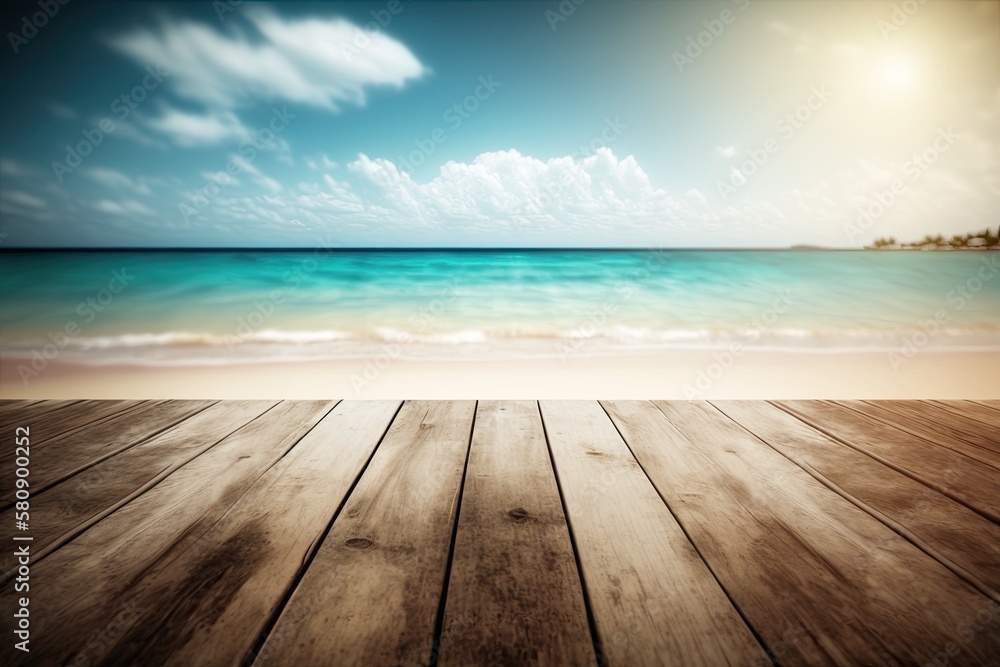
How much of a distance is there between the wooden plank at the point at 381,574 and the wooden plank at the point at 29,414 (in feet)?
4.42

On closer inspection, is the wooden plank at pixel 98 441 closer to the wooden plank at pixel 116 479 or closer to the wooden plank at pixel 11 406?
the wooden plank at pixel 116 479

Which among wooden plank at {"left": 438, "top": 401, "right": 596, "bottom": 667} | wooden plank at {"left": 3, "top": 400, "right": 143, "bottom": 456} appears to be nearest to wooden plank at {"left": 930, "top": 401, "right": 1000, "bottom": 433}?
wooden plank at {"left": 438, "top": 401, "right": 596, "bottom": 667}

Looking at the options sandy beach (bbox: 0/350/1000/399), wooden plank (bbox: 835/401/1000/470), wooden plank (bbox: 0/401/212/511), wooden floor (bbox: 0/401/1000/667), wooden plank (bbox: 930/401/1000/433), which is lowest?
sandy beach (bbox: 0/350/1000/399)

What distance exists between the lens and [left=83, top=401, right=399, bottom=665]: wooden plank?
0.60 m

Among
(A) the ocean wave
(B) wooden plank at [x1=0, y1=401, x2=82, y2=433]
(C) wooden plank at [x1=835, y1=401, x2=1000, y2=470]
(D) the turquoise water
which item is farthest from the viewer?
(D) the turquoise water

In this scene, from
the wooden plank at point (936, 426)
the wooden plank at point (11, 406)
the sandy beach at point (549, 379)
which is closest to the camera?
the wooden plank at point (936, 426)

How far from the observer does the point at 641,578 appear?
735 mm

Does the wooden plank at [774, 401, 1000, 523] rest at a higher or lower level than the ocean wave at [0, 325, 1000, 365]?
higher

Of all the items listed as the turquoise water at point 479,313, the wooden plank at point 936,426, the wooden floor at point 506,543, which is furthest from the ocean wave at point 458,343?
the wooden floor at point 506,543

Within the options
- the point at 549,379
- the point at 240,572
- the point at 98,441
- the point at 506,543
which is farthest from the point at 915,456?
the point at 98,441

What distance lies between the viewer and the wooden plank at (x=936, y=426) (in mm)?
1309

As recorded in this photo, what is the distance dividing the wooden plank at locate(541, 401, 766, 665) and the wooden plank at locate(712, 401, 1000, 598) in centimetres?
37

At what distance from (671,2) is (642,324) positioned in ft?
15.0

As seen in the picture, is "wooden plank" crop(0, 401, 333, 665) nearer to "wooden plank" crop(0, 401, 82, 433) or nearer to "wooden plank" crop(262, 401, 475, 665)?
"wooden plank" crop(262, 401, 475, 665)
